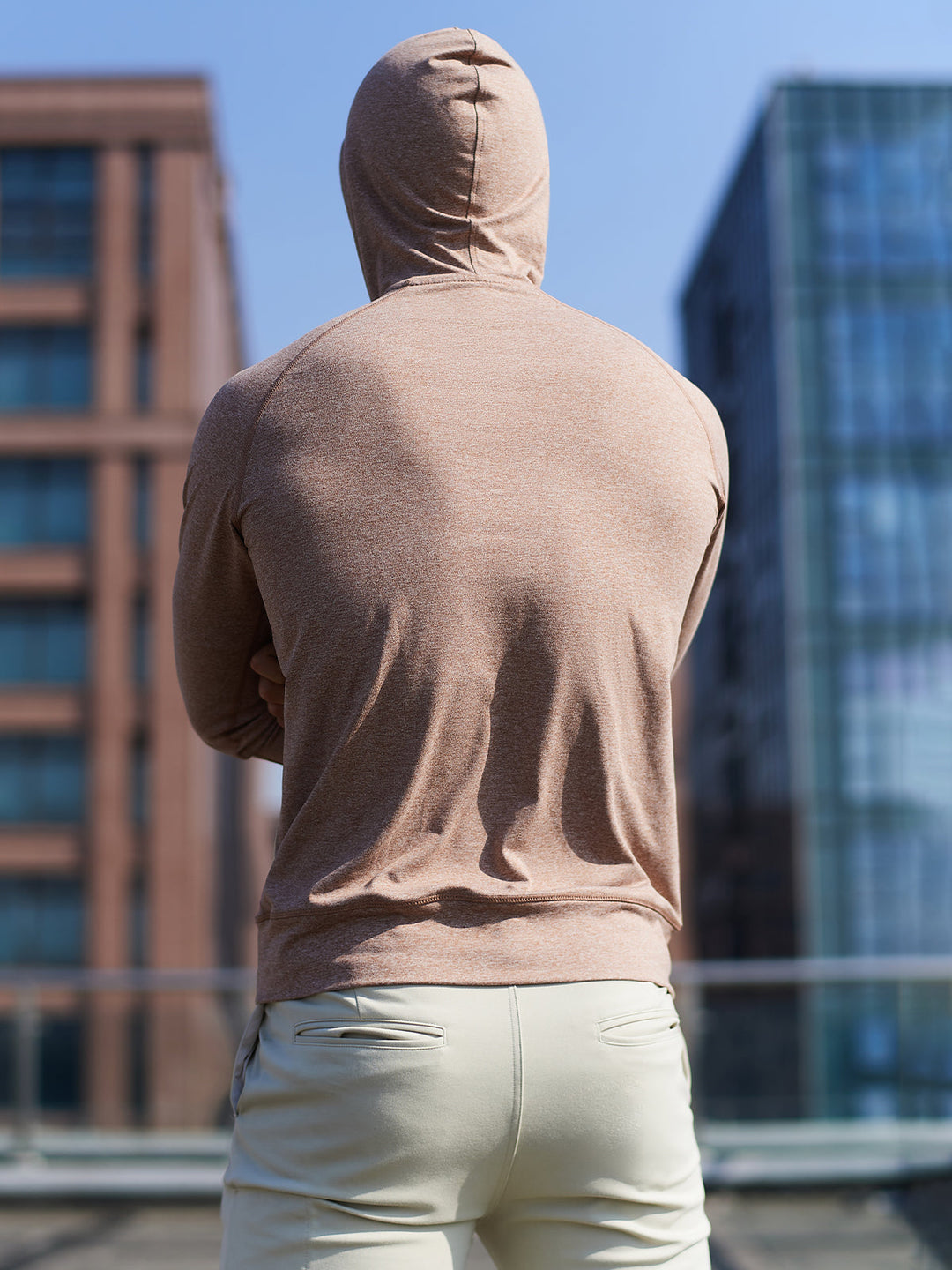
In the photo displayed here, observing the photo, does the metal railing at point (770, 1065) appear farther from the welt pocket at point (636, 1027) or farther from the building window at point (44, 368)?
the building window at point (44, 368)

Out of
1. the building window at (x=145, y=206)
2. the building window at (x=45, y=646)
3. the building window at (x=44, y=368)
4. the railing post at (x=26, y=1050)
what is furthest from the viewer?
the building window at (x=145, y=206)

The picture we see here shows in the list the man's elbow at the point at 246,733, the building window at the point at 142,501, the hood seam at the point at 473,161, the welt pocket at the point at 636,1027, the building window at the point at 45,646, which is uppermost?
the building window at the point at 142,501

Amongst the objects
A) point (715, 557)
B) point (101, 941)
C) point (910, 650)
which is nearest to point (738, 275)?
point (910, 650)

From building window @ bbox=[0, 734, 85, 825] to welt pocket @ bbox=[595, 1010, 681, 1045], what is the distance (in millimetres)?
39401

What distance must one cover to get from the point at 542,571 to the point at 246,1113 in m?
0.47

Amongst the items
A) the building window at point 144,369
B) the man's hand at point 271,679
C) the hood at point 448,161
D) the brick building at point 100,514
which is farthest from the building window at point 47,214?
the man's hand at point 271,679

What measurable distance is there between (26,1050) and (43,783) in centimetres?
3332

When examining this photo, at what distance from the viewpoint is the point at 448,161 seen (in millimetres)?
1200

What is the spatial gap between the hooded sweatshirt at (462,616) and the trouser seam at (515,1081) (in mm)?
24

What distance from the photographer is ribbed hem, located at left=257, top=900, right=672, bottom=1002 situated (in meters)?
0.98

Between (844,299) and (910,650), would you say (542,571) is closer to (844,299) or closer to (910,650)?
(910,650)

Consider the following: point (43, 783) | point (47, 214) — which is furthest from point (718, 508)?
point (47, 214)

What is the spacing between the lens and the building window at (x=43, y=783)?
38.7m

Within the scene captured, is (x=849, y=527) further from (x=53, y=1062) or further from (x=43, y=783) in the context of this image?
(x=53, y=1062)
